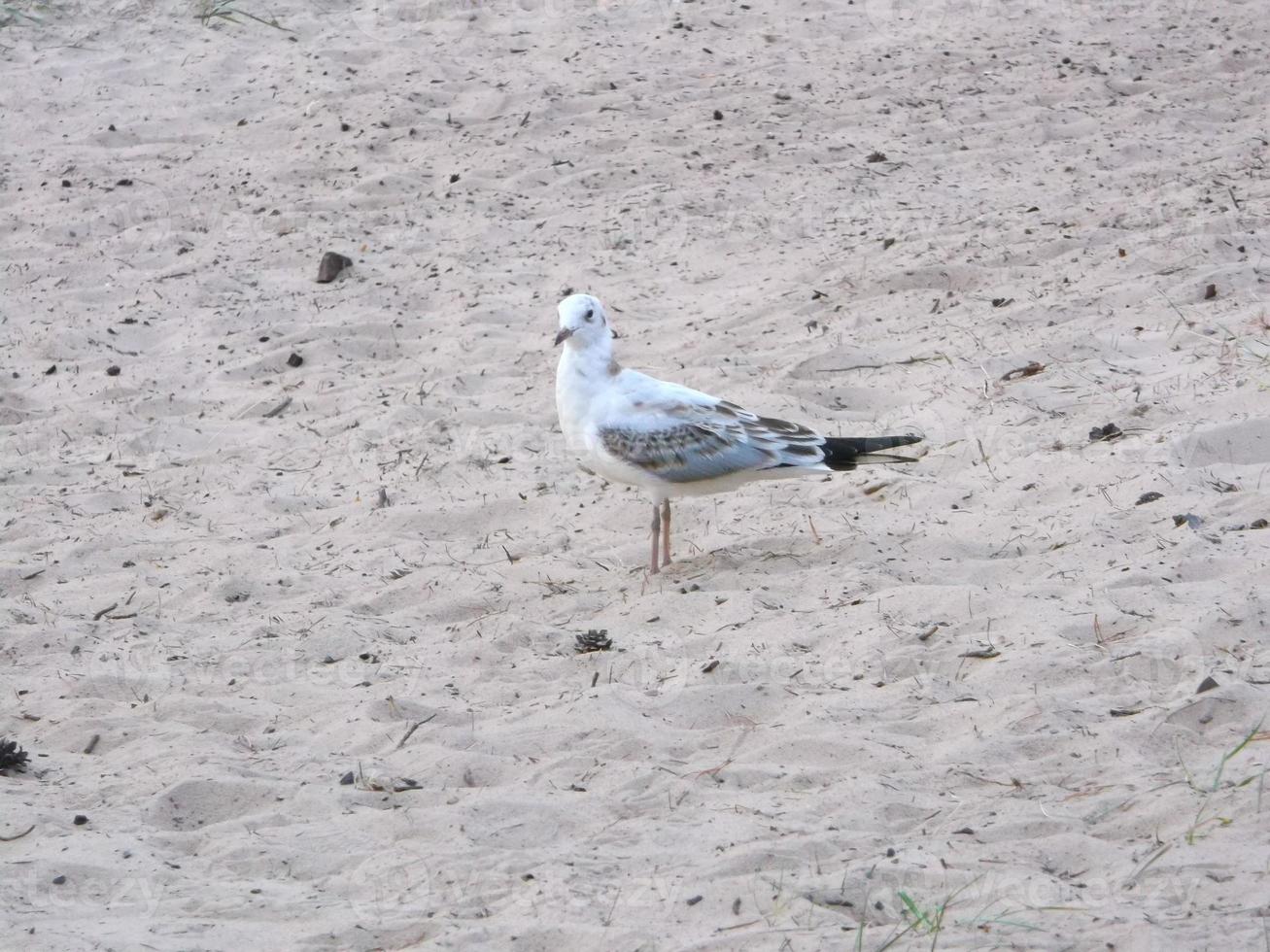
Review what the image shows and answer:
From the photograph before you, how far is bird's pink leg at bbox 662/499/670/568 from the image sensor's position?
546 centimetres

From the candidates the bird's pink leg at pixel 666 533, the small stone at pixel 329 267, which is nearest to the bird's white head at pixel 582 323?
the bird's pink leg at pixel 666 533

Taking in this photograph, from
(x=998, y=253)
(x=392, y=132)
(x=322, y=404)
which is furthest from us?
(x=392, y=132)

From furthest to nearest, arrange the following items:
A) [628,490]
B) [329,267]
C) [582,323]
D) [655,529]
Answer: [329,267] < [628,490] < [582,323] < [655,529]

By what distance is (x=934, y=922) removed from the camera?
325 centimetres

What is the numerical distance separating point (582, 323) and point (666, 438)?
1.81 feet

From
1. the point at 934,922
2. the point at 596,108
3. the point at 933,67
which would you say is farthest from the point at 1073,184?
the point at 934,922

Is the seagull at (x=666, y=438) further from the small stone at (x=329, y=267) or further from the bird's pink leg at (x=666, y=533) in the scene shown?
the small stone at (x=329, y=267)

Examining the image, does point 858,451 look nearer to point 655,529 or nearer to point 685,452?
point 685,452

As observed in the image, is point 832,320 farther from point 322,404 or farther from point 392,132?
point 392,132

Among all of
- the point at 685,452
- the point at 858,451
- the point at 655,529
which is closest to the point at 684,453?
the point at 685,452

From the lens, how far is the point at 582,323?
5711mm

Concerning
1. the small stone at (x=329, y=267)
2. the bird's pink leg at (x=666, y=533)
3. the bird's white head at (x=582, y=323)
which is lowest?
the bird's pink leg at (x=666, y=533)

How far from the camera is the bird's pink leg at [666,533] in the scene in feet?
17.9

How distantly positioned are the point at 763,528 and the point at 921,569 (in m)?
0.77
